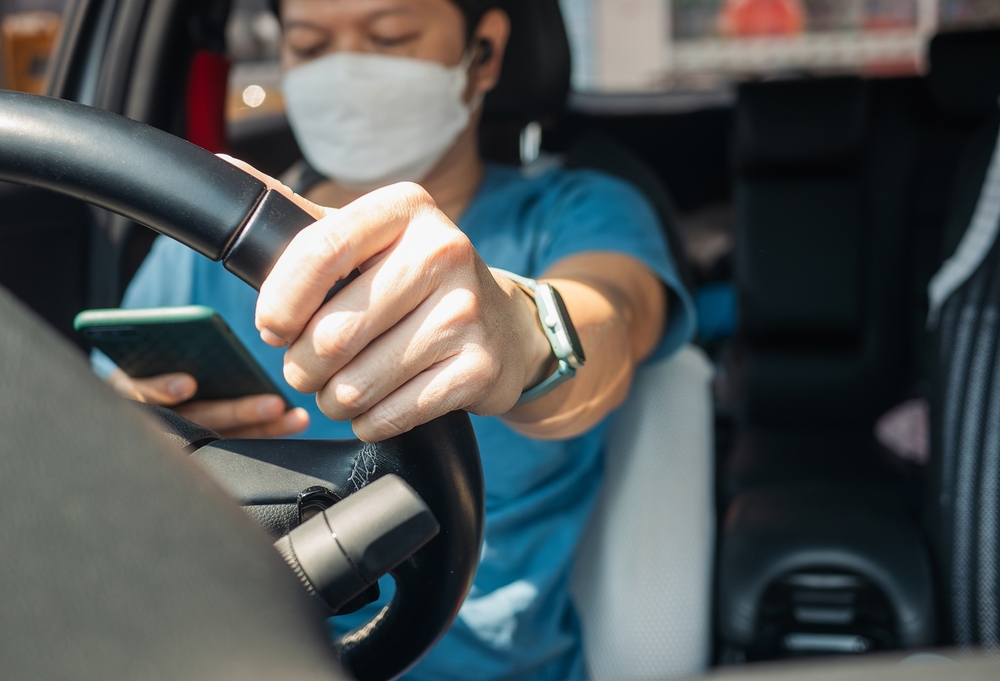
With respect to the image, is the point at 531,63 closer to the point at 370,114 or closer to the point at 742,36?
the point at 370,114

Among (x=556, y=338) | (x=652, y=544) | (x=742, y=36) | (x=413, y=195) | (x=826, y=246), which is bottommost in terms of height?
(x=652, y=544)

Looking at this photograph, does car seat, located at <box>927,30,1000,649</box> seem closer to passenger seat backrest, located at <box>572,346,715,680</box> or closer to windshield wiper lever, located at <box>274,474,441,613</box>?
passenger seat backrest, located at <box>572,346,715,680</box>

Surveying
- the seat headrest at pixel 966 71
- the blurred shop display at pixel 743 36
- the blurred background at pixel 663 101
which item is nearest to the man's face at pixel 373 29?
the blurred background at pixel 663 101

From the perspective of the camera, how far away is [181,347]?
2.33 feet

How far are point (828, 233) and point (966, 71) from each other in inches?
13.6

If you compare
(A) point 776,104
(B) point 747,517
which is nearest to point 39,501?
(B) point 747,517

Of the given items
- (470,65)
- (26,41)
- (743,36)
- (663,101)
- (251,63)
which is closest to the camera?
(470,65)

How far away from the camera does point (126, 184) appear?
17.0 inches

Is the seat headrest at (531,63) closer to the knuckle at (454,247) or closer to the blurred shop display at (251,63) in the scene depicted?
the blurred shop display at (251,63)

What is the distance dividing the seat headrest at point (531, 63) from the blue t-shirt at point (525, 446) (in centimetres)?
15

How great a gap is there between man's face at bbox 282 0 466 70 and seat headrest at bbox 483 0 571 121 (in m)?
0.14

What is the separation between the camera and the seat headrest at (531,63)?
124cm

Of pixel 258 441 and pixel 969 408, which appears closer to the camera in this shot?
pixel 258 441

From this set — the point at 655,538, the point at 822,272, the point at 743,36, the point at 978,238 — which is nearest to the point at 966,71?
the point at 822,272
